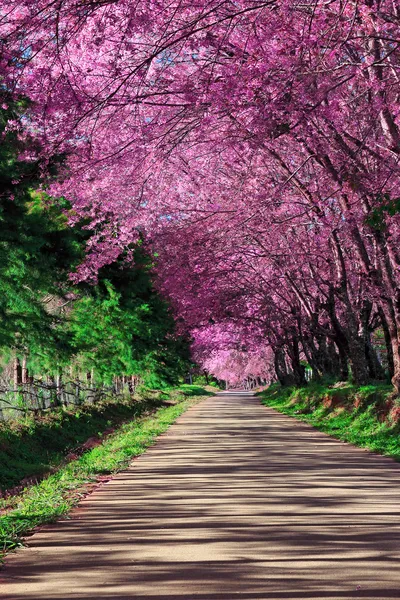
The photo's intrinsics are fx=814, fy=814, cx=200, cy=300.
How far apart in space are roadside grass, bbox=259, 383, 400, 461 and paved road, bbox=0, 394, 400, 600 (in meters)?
4.65

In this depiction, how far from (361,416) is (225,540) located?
1631cm

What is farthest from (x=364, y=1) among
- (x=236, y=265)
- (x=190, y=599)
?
(x=236, y=265)

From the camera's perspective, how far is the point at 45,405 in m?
24.9

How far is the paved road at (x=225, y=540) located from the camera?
540cm

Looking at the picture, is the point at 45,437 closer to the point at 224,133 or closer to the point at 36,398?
the point at 36,398

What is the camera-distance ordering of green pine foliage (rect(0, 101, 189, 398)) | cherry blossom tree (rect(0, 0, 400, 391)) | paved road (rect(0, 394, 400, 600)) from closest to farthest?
paved road (rect(0, 394, 400, 600)) → cherry blossom tree (rect(0, 0, 400, 391)) → green pine foliage (rect(0, 101, 189, 398))

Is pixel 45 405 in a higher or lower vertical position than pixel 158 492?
higher

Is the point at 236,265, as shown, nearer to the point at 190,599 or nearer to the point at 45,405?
the point at 45,405

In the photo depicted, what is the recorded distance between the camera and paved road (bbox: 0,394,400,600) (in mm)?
5398

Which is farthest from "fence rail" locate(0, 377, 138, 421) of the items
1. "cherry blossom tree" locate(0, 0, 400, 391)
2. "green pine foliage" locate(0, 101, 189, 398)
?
"cherry blossom tree" locate(0, 0, 400, 391)

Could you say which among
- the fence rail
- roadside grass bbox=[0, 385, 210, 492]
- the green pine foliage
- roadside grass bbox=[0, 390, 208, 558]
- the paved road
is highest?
the green pine foliage

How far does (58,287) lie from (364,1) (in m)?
15.4

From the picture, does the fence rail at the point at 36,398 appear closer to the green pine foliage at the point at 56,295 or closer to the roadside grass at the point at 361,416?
the green pine foliage at the point at 56,295

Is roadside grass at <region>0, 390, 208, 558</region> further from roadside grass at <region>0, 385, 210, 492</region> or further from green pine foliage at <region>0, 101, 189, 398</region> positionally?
green pine foliage at <region>0, 101, 189, 398</region>
